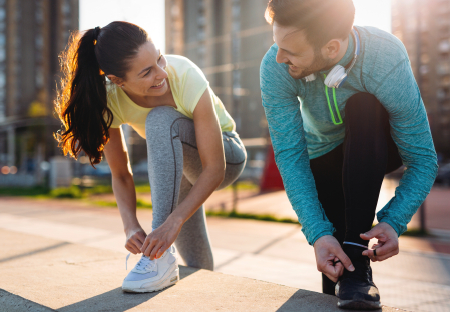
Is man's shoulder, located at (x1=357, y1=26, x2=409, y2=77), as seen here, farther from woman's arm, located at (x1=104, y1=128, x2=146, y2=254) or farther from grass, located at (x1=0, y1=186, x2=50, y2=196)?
grass, located at (x1=0, y1=186, x2=50, y2=196)

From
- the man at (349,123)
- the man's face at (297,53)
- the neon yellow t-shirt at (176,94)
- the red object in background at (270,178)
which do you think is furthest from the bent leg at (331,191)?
the red object in background at (270,178)

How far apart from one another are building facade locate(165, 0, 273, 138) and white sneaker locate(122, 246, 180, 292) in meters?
29.4

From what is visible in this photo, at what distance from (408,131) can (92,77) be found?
113 centimetres

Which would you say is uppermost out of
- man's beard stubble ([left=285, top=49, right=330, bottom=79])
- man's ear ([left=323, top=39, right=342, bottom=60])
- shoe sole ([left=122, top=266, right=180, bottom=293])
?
man's ear ([left=323, top=39, right=342, bottom=60])

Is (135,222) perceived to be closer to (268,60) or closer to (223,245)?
(268,60)

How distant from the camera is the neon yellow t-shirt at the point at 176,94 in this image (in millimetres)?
1568

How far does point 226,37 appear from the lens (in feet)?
104

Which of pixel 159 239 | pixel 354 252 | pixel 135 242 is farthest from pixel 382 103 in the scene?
pixel 135 242

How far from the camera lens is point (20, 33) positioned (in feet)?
128

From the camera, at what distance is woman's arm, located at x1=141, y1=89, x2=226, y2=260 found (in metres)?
1.40

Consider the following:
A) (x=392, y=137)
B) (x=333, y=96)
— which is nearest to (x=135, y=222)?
(x=333, y=96)

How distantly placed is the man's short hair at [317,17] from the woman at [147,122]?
0.46 metres

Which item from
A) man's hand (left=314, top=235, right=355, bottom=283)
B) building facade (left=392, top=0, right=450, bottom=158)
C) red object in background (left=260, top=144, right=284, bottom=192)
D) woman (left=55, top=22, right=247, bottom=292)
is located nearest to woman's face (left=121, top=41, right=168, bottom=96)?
woman (left=55, top=22, right=247, bottom=292)

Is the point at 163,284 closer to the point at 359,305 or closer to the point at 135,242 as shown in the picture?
the point at 135,242
